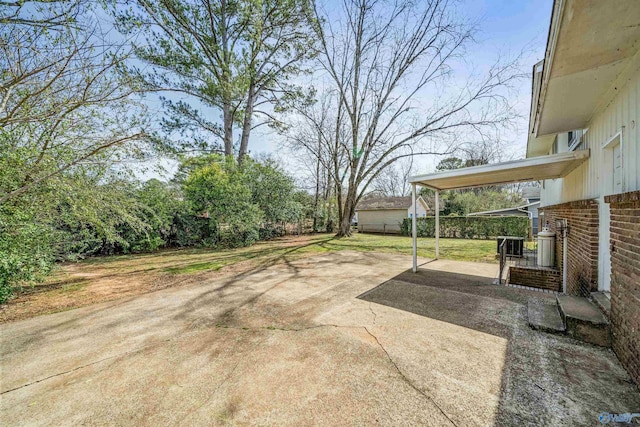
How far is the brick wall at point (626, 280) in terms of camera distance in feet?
7.29

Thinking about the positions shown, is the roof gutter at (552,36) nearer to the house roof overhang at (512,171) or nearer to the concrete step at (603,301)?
the house roof overhang at (512,171)

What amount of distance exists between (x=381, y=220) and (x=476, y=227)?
9004 millimetres

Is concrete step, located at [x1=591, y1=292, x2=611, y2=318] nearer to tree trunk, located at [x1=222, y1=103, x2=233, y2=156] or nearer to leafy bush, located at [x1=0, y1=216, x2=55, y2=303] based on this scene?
leafy bush, located at [x1=0, y1=216, x2=55, y2=303]

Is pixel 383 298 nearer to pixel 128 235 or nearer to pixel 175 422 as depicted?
pixel 175 422

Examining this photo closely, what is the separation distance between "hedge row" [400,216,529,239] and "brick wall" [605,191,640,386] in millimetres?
13847

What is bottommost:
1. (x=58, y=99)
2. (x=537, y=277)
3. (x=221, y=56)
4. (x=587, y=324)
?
(x=537, y=277)

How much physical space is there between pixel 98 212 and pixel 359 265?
6752 mm

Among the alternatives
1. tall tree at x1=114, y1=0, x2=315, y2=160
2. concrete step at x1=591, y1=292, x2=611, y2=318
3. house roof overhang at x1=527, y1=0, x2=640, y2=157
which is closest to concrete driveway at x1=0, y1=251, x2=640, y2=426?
concrete step at x1=591, y1=292, x2=611, y2=318

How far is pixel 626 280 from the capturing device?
244 centimetres

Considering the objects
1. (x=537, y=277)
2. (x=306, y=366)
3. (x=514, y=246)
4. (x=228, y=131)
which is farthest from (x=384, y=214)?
(x=306, y=366)

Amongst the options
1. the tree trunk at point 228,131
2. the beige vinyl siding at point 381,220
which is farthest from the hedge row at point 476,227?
the tree trunk at point 228,131

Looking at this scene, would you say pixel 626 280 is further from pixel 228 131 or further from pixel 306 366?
pixel 228 131

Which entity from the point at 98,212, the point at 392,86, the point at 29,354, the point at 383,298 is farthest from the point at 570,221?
the point at 392,86

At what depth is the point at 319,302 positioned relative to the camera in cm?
445
